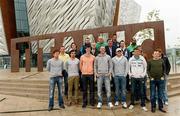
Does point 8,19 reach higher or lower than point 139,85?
higher

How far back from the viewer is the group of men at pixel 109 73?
9781 mm

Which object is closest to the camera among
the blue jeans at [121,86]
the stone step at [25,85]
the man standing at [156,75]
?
the man standing at [156,75]

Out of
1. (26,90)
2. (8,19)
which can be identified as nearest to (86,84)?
(26,90)

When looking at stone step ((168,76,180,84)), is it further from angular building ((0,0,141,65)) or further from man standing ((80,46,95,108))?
angular building ((0,0,141,65))

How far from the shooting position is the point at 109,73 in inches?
402

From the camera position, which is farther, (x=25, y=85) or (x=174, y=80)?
(x=174, y=80)

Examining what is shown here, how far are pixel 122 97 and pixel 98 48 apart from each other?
67.3 inches

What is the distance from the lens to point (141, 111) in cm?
973

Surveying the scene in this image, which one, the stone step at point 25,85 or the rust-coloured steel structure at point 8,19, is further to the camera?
the rust-coloured steel structure at point 8,19

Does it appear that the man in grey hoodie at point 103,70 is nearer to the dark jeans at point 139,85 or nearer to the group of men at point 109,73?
the group of men at point 109,73

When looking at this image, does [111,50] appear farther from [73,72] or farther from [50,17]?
[50,17]

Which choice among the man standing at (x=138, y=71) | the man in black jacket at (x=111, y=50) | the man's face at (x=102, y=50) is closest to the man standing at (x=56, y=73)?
the man's face at (x=102, y=50)

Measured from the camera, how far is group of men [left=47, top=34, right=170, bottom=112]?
9781mm

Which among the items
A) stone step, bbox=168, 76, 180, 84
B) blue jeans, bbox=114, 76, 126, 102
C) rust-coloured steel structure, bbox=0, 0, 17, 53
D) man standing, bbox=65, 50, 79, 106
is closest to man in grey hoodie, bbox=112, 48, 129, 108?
blue jeans, bbox=114, 76, 126, 102
